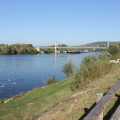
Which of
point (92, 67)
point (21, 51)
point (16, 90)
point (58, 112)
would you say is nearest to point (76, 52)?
point (21, 51)

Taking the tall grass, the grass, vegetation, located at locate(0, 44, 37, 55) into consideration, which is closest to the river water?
the grass

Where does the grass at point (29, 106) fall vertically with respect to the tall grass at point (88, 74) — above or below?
below

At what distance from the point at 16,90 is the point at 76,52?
12072 centimetres

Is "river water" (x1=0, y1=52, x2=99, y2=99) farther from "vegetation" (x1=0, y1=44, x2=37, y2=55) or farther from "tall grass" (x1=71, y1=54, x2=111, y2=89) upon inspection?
"vegetation" (x1=0, y1=44, x2=37, y2=55)

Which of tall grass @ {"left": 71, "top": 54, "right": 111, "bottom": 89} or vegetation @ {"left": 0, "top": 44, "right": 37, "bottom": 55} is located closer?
tall grass @ {"left": 71, "top": 54, "right": 111, "bottom": 89}

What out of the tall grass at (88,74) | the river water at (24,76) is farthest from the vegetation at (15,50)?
the tall grass at (88,74)

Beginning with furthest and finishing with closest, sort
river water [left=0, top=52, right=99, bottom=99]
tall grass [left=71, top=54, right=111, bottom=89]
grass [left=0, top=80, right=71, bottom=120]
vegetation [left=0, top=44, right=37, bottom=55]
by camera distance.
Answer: vegetation [left=0, top=44, right=37, bottom=55], river water [left=0, top=52, right=99, bottom=99], tall grass [left=71, top=54, right=111, bottom=89], grass [left=0, top=80, right=71, bottom=120]

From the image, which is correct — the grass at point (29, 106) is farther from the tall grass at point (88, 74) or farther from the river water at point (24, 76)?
the river water at point (24, 76)

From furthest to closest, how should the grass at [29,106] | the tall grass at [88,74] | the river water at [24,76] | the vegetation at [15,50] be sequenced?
the vegetation at [15,50] < the river water at [24,76] < the tall grass at [88,74] < the grass at [29,106]

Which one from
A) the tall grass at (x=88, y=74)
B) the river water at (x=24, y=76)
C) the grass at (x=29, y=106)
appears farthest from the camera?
the river water at (x=24, y=76)

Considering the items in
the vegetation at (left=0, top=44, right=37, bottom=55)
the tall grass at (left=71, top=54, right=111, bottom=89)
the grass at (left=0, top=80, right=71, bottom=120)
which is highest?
the tall grass at (left=71, top=54, right=111, bottom=89)

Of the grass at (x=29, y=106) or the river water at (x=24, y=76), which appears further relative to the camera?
the river water at (x=24, y=76)

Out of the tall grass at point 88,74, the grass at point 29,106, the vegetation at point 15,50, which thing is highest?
the tall grass at point 88,74

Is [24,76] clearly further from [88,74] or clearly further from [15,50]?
[15,50]
